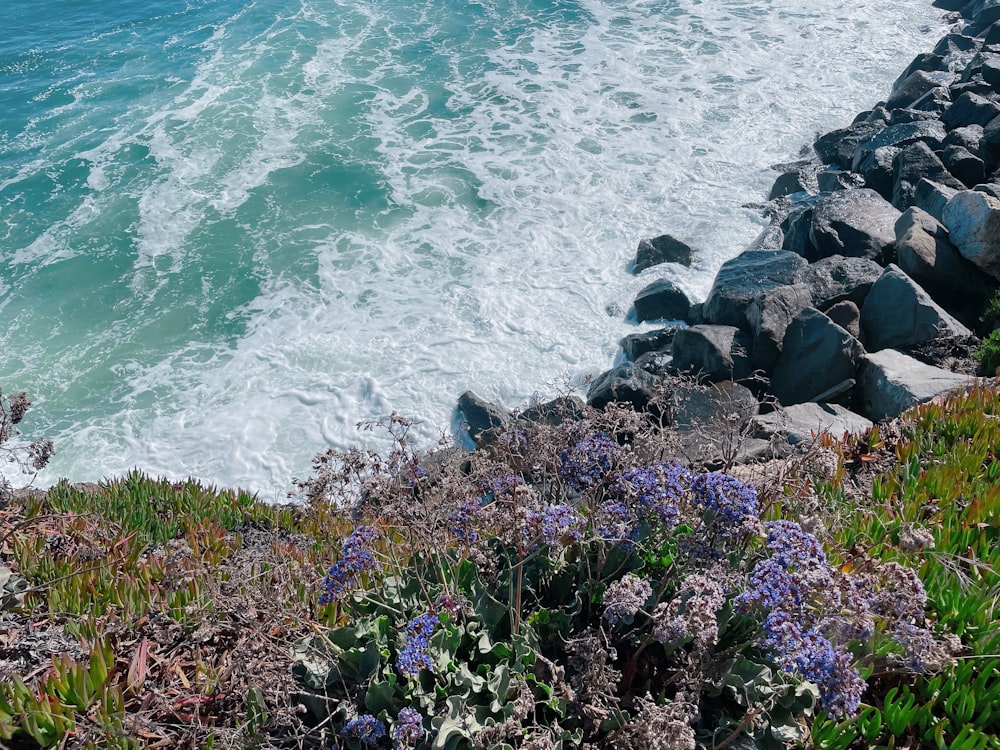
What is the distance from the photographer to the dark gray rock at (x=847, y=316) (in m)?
9.52

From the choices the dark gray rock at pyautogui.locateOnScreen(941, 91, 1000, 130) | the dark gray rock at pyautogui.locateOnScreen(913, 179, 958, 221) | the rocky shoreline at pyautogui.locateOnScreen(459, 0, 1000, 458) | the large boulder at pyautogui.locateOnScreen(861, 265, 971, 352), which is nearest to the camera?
the rocky shoreline at pyautogui.locateOnScreen(459, 0, 1000, 458)

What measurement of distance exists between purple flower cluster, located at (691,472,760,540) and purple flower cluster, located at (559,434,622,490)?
519 mm

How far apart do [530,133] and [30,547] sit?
1619cm

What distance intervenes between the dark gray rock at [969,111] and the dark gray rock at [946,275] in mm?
6006

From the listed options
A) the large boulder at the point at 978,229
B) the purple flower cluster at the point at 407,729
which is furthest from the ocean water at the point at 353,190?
the purple flower cluster at the point at 407,729

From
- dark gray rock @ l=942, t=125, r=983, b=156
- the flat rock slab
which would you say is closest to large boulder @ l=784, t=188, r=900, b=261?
dark gray rock @ l=942, t=125, r=983, b=156

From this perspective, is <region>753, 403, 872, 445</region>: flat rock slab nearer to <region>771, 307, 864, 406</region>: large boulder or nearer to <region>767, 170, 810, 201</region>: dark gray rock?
<region>771, 307, 864, 406</region>: large boulder

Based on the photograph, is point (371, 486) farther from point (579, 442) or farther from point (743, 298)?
point (743, 298)

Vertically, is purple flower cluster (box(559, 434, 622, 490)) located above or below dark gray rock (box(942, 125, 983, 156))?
above

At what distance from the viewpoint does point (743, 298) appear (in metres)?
10.6

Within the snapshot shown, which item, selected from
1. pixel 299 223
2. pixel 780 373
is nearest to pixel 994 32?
pixel 780 373

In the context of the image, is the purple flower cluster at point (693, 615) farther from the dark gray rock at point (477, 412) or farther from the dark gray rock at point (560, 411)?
the dark gray rock at point (477, 412)

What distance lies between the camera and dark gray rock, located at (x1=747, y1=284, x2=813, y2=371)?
9531mm

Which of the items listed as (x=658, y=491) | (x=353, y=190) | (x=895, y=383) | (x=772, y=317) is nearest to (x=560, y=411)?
(x=658, y=491)
